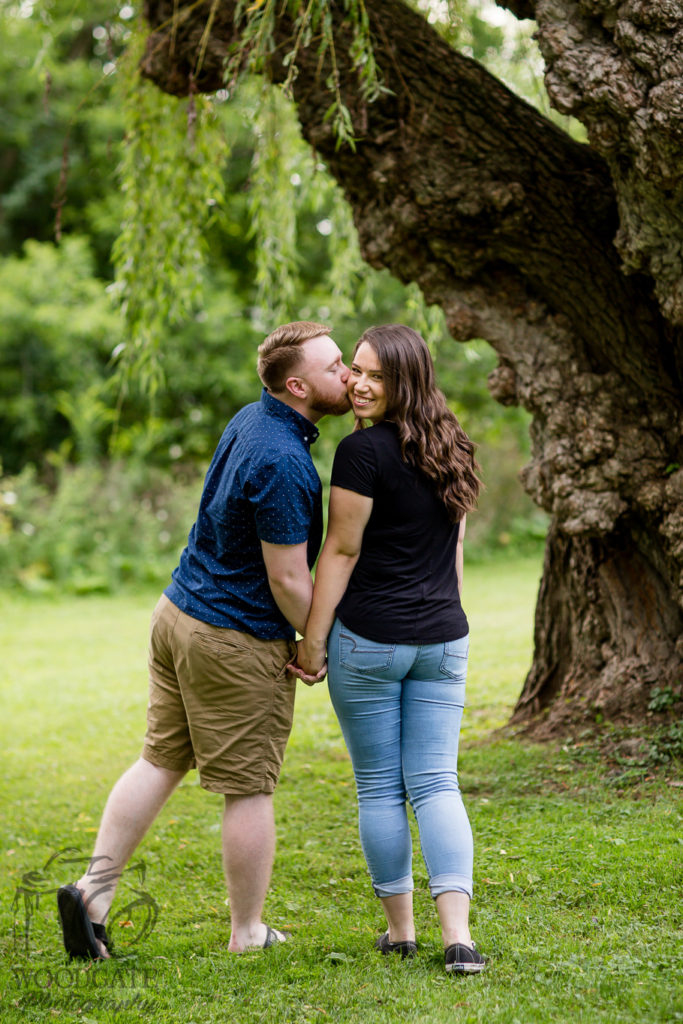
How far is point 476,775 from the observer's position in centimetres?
468

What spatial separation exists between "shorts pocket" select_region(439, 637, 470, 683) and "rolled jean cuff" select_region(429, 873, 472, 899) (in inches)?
21.4

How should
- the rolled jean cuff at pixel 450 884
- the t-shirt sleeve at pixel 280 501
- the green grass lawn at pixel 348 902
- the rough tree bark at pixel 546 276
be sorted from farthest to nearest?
the rough tree bark at pixel 546 276
the t-shirt sleeve at pixel 280 501
the rolled jean cuff at pixel 450 884
the green grass lawn at pixel 348 902

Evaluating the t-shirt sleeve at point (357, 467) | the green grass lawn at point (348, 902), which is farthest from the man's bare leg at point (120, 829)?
the t-shirt sleeve at point (357, 467)

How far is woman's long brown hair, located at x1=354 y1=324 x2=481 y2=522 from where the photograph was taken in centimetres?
294

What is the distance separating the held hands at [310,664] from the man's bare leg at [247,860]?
1.33 feet

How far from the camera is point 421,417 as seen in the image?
2.96 meters

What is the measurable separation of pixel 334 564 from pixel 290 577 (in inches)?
5.8

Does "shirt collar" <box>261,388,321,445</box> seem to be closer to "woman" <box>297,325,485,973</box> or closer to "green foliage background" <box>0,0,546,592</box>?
"woman" <box>297,325,485,973</box>

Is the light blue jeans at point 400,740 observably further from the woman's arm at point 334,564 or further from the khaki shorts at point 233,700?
the khaki shorts at point 233,700

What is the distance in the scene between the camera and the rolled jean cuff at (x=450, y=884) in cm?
285

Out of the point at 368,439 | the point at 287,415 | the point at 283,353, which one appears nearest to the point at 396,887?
the point at 368,439

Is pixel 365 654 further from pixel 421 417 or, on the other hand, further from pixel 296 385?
pixel 296 385

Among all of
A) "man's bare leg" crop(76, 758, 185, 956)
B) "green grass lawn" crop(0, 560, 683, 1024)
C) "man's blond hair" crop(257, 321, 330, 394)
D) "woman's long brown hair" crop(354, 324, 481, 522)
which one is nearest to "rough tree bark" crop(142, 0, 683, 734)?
"green grass lawn" crop(0, 560, 683, 1024)

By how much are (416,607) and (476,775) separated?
6.59 feet
